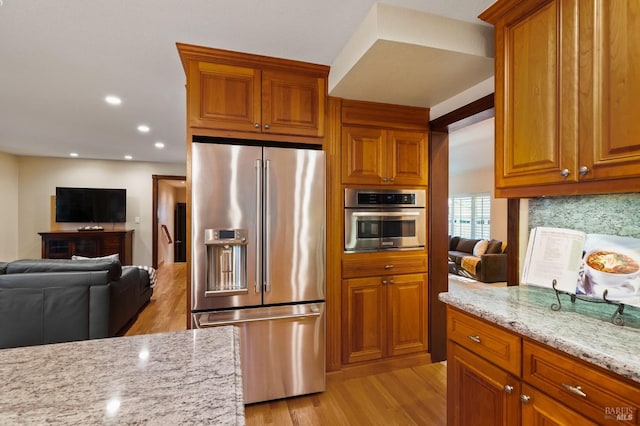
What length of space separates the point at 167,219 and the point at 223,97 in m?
7.11

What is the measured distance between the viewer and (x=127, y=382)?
71 centimetres

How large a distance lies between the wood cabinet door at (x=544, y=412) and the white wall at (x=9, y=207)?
8100 mm

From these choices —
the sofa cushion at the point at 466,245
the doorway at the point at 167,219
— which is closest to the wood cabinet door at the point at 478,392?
the sofa cushion at the point at 466,245

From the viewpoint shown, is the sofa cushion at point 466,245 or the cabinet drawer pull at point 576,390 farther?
the sofa cushion at point 466,245

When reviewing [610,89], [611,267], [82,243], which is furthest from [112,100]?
[82,243]

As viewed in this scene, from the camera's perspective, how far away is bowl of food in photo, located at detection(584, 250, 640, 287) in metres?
1.13

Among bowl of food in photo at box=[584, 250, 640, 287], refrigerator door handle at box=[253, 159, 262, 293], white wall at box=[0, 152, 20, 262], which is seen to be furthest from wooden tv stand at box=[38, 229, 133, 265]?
bowl of food in photo at box=[584, 250, 640, 287]

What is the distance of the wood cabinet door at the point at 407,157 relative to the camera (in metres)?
2.57

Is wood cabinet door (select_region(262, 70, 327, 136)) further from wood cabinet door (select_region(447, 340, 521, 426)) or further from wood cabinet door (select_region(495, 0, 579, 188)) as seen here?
wood cabinet door (select_region(447, 340, 521, 426))

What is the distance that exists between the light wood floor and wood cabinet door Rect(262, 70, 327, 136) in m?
1.95

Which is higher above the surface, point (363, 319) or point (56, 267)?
point (56, 267)

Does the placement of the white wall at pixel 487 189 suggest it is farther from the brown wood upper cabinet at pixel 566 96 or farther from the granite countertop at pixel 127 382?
the granite countertop at pixel 127 382

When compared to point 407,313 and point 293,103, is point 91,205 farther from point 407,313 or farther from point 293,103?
point 407,313

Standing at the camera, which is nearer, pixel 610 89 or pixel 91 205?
pixel 610 89
